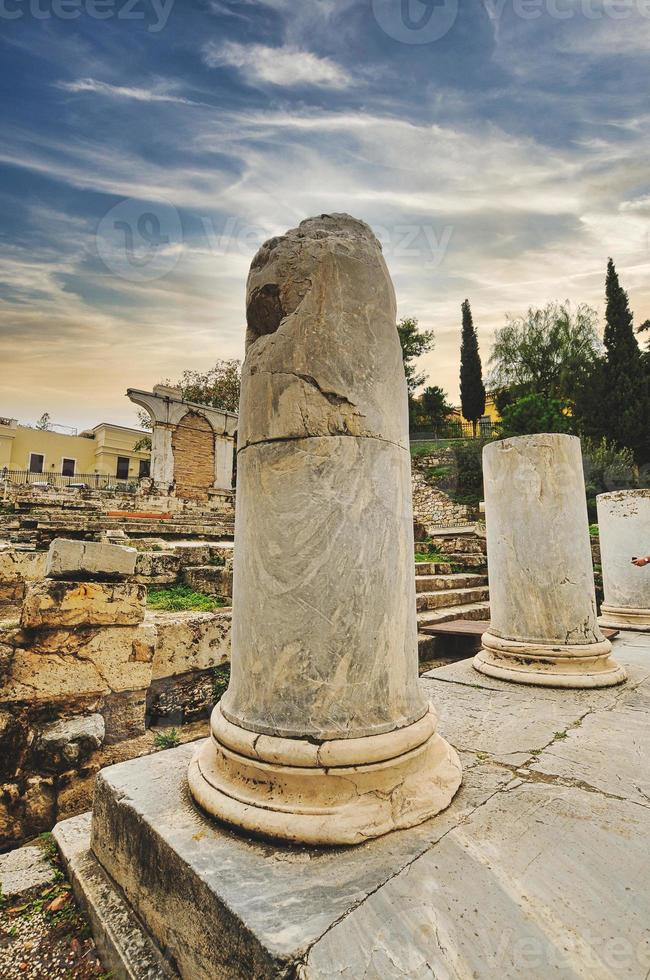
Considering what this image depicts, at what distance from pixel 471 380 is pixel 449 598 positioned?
2675 cm

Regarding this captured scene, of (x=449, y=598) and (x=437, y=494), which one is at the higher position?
(x=437, y=494)

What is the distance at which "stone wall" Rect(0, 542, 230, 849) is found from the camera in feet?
8.31

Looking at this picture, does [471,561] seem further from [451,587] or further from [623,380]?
[623,380]

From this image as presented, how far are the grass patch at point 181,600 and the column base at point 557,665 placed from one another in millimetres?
2310

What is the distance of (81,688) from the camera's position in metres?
2.79

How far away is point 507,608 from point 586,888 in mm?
2463

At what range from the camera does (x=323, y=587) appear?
1.62 metres

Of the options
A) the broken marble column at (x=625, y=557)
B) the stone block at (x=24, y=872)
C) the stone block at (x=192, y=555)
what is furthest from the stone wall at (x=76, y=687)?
the broken marble column at (x=625, y=557)

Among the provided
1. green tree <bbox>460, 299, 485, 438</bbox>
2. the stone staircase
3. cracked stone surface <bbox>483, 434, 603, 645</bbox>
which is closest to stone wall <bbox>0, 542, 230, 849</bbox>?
cracked stone surface <bbox>483, 434, 603, 645</bbox>

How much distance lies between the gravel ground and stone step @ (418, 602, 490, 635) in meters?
3.78

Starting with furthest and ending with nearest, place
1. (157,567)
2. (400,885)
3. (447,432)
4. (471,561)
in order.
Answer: (447,432) < (471,561) < (157,567) < (400,885)

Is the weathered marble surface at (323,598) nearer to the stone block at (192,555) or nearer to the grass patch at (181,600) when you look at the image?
the grass patch at (181,600)

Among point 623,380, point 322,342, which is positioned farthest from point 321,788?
point 623,380

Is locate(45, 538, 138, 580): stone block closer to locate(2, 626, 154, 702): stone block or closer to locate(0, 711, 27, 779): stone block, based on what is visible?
locate(2, 626, 154, 702): stone block
